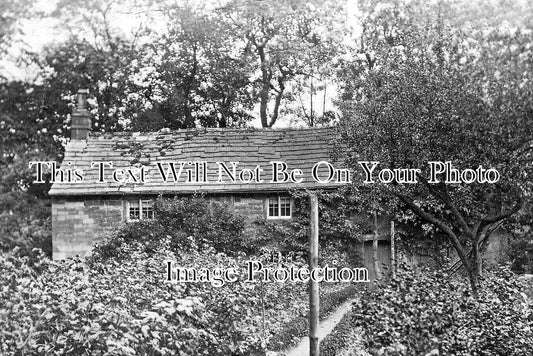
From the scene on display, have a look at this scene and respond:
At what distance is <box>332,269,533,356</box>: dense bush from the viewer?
5184 mm

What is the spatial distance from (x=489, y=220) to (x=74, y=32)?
7.08 meters

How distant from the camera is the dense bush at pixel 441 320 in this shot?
518cm

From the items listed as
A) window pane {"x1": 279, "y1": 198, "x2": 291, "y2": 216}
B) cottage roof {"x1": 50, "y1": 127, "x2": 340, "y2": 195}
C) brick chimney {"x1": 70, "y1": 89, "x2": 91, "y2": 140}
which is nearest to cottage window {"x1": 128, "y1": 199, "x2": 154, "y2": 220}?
cottage roof {"x1": 50, "y1": 127, "x2": 340, "y2": 195}

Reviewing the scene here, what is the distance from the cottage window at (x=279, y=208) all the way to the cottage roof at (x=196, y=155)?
520 mm

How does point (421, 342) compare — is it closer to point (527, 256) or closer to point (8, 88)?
point (527, 256)

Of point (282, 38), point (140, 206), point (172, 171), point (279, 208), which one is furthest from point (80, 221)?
point (282, 38)

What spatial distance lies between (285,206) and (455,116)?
479 centimetres

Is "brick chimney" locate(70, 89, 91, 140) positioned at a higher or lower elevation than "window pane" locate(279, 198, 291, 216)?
higher

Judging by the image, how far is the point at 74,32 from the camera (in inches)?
380

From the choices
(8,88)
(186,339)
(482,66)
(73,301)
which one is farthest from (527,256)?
(8,88)

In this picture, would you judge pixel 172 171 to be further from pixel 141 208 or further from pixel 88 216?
pixel 88 216

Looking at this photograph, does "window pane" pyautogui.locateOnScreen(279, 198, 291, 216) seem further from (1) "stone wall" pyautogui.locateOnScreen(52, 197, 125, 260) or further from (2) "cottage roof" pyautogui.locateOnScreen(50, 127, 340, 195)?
(1) "stone wall" pyautogui.locateOnScreen(52, 197, 125, 260)

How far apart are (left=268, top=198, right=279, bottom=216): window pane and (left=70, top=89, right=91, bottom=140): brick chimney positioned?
3.91 meters

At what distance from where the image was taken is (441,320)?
539cm
